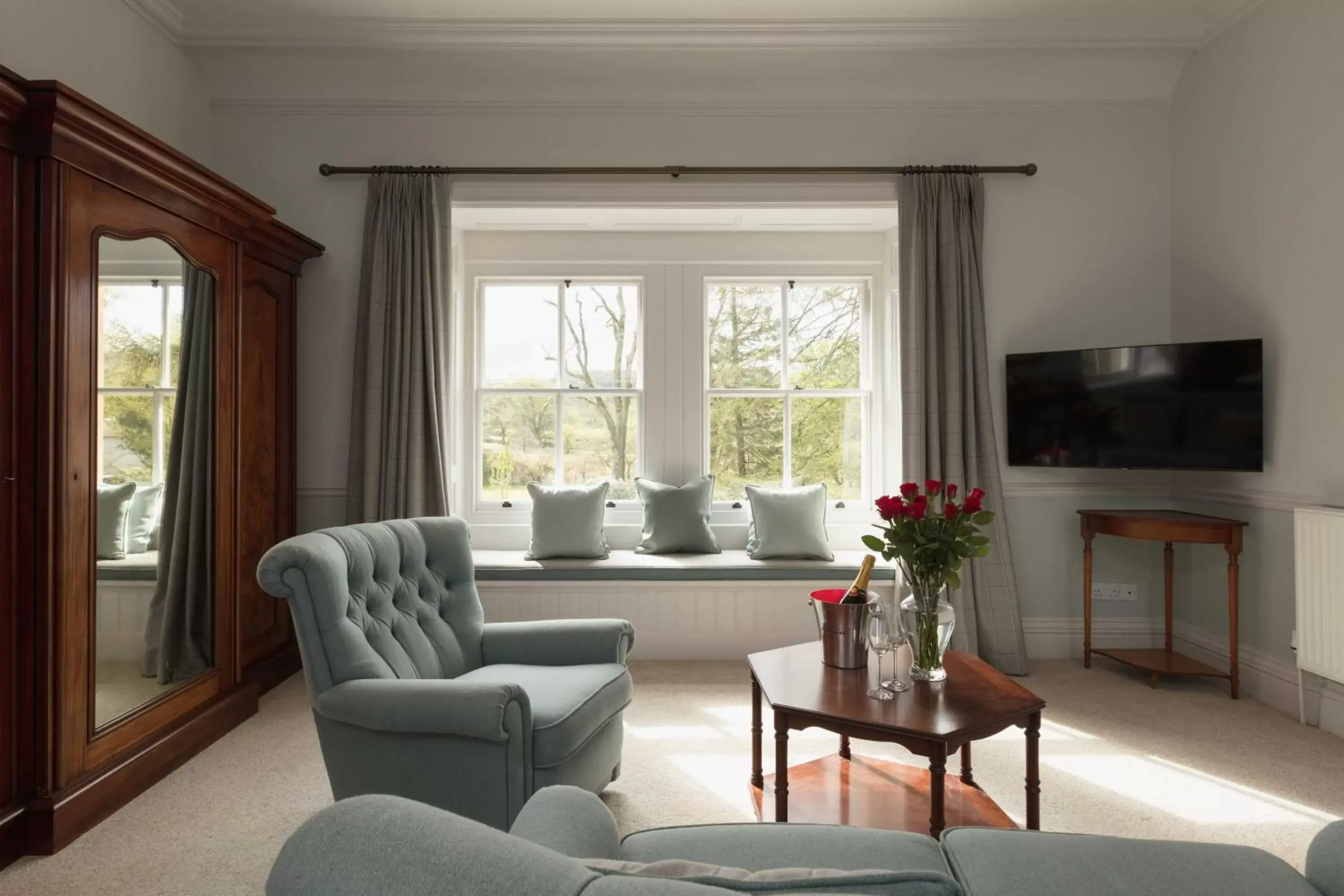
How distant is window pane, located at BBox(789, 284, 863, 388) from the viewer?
4770 mm

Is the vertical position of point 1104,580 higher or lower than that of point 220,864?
higher

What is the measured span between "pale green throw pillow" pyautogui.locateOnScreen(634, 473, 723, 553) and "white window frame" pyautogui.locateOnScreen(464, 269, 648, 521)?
9.3 inches

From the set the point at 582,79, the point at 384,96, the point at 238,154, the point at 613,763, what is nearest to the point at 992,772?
the point at 613,763

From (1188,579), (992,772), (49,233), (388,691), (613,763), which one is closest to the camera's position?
(388,691)

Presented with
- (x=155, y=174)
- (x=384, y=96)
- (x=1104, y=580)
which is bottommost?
(x=1104, y=580)

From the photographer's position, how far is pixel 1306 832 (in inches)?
90.2

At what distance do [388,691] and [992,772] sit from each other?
197 cm

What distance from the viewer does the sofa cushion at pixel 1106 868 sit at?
1026 millimetres

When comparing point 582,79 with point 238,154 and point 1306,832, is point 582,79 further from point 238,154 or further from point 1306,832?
point 1306,832

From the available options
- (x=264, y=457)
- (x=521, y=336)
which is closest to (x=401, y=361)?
(x=264, y=457)

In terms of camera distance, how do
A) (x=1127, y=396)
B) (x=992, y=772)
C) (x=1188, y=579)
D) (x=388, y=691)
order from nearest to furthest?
(x=388, y=691) → (x=992, y=772) → (x=1127, y=396) → (x=1188, y=579)

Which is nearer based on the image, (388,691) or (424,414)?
(388,691)

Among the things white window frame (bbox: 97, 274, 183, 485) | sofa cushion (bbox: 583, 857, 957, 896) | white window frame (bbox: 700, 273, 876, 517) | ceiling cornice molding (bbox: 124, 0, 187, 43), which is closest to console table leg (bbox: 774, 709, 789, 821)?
sofa cushion (bbox: 583, 857, 957, 896)

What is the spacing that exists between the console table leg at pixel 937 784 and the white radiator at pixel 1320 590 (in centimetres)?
Result: 203
